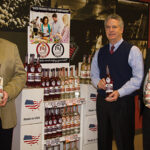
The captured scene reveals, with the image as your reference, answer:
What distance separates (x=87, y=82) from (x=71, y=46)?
26.2 inches

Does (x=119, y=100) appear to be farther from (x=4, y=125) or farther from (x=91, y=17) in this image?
(x=91, y=17)

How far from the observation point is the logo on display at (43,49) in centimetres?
400

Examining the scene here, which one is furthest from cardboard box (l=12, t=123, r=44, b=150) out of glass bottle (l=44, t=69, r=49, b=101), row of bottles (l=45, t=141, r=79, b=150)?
row of bottles (l=45, t=141, r=79, b=150)

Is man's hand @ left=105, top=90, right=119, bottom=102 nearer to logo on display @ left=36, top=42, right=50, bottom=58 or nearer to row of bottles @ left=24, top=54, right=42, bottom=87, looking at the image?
row of bottles @ left=24, top=54, right=42, bottom=87

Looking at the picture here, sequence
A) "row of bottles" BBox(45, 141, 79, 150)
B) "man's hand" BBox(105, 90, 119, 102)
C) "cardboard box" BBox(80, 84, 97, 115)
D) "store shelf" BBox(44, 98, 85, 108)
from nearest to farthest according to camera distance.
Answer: "man's hand" BBox(105, 90, 119, 102) → "store shelf" BBox(44, 98, 85, 108) → "cardboard box" BBox(80, 84, 97, 115) → "row of bottles" BBox(45, 141, 79, 150)

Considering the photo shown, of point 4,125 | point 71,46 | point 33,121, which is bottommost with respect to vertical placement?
point 33,121

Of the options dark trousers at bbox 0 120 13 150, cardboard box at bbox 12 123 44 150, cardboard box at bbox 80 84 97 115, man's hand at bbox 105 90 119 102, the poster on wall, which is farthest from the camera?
cardboard box at bbox 80 84 97 115

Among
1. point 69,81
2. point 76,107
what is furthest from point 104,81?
point 76,107

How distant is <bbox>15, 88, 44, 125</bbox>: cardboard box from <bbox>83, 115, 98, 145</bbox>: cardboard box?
0.85 metres

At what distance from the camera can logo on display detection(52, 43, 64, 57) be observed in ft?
13.8

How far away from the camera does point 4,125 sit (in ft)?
7.86

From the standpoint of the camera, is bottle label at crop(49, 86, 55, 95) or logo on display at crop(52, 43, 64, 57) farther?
logo on display at crop(52, 43, 64, 57)

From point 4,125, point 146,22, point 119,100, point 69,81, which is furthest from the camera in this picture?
point 146,22

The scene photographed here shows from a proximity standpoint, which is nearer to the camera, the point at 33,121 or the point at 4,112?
the point at 4,112
